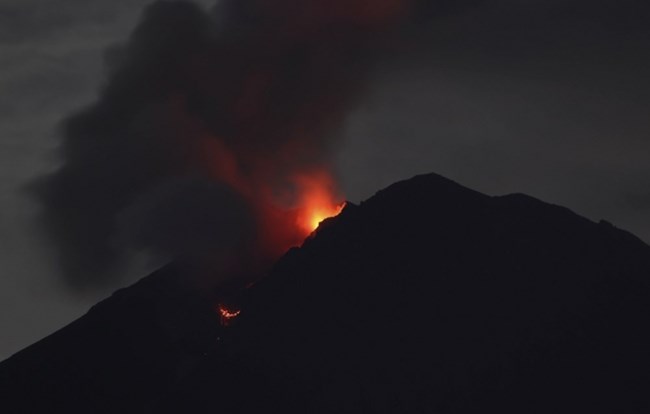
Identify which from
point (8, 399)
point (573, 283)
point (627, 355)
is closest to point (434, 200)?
point (573, 283)

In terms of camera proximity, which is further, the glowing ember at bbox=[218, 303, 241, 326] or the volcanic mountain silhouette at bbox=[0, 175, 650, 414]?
the glowing ember at bbox=[218, 303, 241, 326]

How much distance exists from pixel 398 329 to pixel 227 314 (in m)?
20.9

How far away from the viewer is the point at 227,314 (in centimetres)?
18575

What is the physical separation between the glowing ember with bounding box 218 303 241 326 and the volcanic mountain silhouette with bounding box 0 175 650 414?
1147 millimetres

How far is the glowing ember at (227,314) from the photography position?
183762 millimetres

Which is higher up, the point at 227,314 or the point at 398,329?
the point at 227,314

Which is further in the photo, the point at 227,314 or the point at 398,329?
the point at 227,314

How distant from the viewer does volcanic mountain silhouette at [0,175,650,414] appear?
540 ft

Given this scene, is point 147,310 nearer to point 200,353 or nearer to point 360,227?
point 200,353

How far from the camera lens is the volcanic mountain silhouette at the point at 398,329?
16450cm

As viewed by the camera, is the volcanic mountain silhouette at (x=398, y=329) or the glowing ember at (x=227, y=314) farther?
the glowing ember at (x=227, y=314)

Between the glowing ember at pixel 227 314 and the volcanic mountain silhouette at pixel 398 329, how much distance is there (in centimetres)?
115

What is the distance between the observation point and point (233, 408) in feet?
545

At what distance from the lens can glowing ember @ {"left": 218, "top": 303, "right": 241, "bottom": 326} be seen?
183762 millimetres
